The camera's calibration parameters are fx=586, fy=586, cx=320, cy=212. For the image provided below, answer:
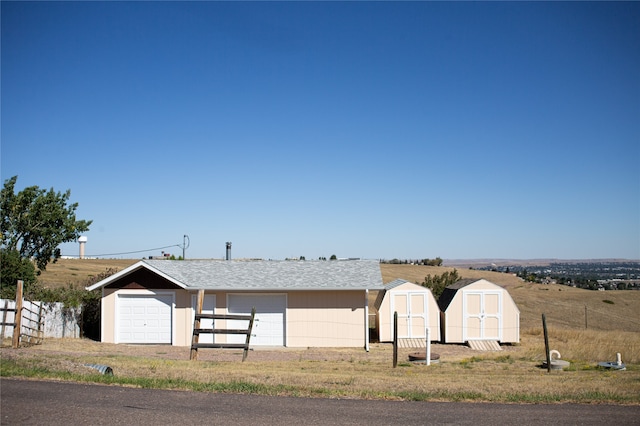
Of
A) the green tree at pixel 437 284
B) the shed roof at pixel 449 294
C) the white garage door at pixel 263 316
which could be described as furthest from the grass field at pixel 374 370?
the green tree at pixel 437 284

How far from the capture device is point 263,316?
23.3 m

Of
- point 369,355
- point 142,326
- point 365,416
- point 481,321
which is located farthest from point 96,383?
point 481,321

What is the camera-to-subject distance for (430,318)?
24234 millimetres

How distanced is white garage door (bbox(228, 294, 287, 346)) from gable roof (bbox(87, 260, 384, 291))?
2.25ft

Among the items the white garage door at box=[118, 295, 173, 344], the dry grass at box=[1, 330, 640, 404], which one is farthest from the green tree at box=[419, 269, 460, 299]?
the white garage door at box=[118, 295, 173, 344]

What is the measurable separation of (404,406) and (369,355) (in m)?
11.3

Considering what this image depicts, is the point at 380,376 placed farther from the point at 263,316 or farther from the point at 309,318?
the point at 263,316

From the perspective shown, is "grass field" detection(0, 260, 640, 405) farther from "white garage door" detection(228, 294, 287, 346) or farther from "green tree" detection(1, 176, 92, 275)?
"green tree" detection(1, 176, 92, 275)

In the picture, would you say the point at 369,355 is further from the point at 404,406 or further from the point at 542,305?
the point at 542,305

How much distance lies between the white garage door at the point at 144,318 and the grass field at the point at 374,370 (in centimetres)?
91

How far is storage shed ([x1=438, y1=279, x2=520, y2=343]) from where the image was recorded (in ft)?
79.2

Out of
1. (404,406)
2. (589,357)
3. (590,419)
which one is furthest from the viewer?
(589,357)

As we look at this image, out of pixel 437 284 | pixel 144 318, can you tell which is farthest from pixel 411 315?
pixel 144 318

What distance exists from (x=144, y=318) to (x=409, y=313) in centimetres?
1064
